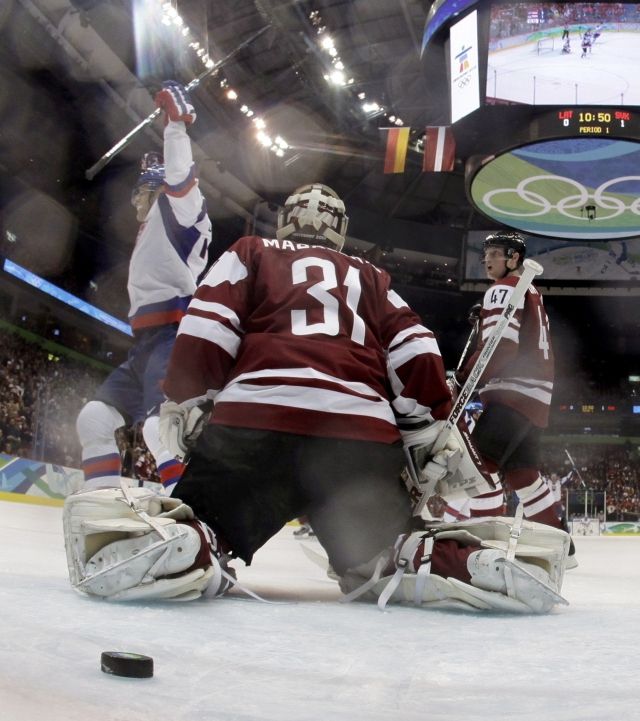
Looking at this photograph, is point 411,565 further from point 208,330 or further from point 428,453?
point 208,330

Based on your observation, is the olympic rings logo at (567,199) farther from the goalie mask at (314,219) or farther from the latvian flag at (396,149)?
the goalie mask at (314,219)

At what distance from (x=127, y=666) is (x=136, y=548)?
2.08 feet

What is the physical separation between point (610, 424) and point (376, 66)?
12.6m

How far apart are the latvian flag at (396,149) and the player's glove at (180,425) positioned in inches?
496

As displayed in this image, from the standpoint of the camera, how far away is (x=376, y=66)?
15352 millimetres

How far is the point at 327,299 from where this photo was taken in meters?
1.75

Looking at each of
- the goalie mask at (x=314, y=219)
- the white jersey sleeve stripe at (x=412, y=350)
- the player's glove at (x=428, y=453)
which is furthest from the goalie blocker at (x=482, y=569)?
the goalie mask at (x=314, y=219)

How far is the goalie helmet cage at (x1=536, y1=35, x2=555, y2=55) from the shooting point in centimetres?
962

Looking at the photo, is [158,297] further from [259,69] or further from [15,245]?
[259,69]

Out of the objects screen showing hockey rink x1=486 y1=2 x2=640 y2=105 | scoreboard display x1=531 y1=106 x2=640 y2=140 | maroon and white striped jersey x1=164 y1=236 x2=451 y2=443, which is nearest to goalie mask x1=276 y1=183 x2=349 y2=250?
maroon and white striped jersey x1=164 y1=236 x2=451 y2=443

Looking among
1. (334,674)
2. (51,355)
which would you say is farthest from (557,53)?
(334,674)

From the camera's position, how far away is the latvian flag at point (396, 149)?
13.8 metres

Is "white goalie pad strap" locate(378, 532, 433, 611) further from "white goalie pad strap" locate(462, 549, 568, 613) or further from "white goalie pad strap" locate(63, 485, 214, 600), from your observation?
"white goalie pad strap" locate(63, 485, 214, 600)

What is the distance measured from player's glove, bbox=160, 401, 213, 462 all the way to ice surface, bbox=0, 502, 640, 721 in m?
0.32
